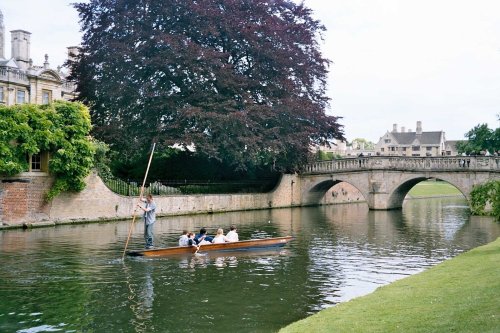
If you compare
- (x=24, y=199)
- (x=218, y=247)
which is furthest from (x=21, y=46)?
(x=218, y=247)

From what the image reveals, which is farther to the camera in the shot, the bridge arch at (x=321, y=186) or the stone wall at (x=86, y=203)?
the bridge arch at (x=321, y=186)

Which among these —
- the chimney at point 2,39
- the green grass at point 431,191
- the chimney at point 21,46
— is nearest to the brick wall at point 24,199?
the chimney at point 21,46

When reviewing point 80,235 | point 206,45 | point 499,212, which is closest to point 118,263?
point 80,235

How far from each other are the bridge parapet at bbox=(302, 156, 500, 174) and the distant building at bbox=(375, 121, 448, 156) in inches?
2802

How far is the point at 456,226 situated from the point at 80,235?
779 inches

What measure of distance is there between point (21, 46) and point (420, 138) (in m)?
87.5

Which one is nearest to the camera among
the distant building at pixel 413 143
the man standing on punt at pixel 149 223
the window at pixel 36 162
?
the man standing on punt at pixel 149 223

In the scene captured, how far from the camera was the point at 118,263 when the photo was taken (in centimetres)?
1752

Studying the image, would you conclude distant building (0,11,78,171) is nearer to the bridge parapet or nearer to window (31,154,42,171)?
window (31,154,42,171)

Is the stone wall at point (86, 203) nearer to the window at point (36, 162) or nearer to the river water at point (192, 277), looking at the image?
the window at point (36, 162)

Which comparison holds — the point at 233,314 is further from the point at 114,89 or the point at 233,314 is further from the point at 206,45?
the point at 206,45

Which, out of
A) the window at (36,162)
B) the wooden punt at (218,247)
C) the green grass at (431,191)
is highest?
the window at (36,162)

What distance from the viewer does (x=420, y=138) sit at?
386ft

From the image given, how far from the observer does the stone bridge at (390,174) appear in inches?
1501
